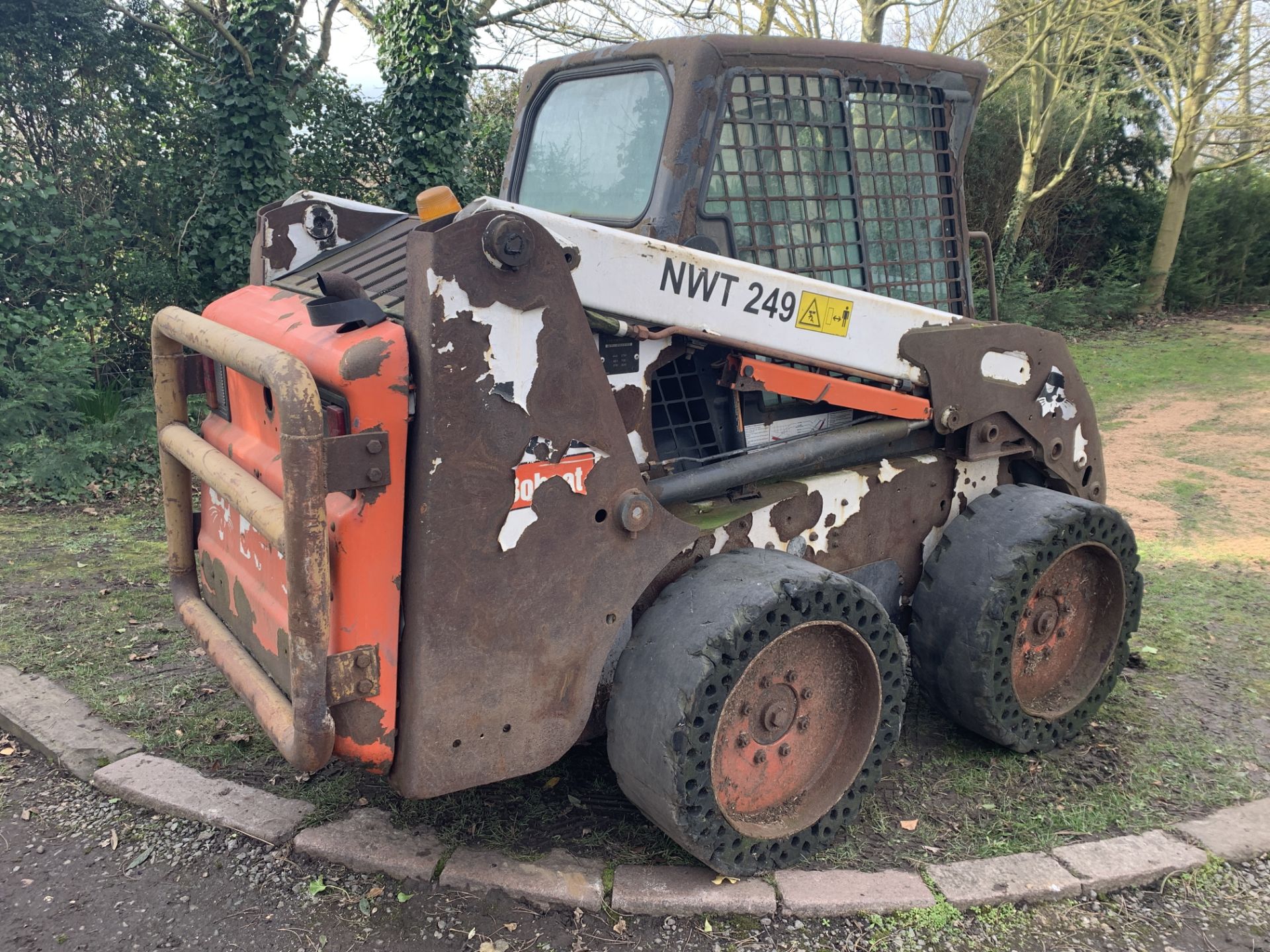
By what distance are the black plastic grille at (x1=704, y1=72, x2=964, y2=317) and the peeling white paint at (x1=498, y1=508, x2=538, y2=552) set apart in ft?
3.89

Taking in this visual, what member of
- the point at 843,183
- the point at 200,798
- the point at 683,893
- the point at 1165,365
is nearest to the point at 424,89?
the point at 843,183

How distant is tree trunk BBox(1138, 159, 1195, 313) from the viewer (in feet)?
55.7

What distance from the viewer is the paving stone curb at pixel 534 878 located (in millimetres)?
2697

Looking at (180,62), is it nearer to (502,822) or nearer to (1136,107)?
(502,822)

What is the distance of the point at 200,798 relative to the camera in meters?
3.16

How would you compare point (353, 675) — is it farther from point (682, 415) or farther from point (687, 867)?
point (682, 415)

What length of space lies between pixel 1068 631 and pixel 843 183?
187cm

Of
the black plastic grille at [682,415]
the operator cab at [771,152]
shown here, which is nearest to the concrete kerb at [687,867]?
the black plastic grille at [682,415]

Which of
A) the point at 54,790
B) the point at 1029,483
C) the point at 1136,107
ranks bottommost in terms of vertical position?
the point at 54,790

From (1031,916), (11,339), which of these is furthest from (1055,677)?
(11,339)

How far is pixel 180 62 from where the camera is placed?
346 inches

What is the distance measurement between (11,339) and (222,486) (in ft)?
19.2

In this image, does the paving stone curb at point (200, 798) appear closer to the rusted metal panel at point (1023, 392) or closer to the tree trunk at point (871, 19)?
the rusted metal panel at point (1023, 392)

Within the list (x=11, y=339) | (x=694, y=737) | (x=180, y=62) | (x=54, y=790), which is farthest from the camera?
(x=180, y=62)
